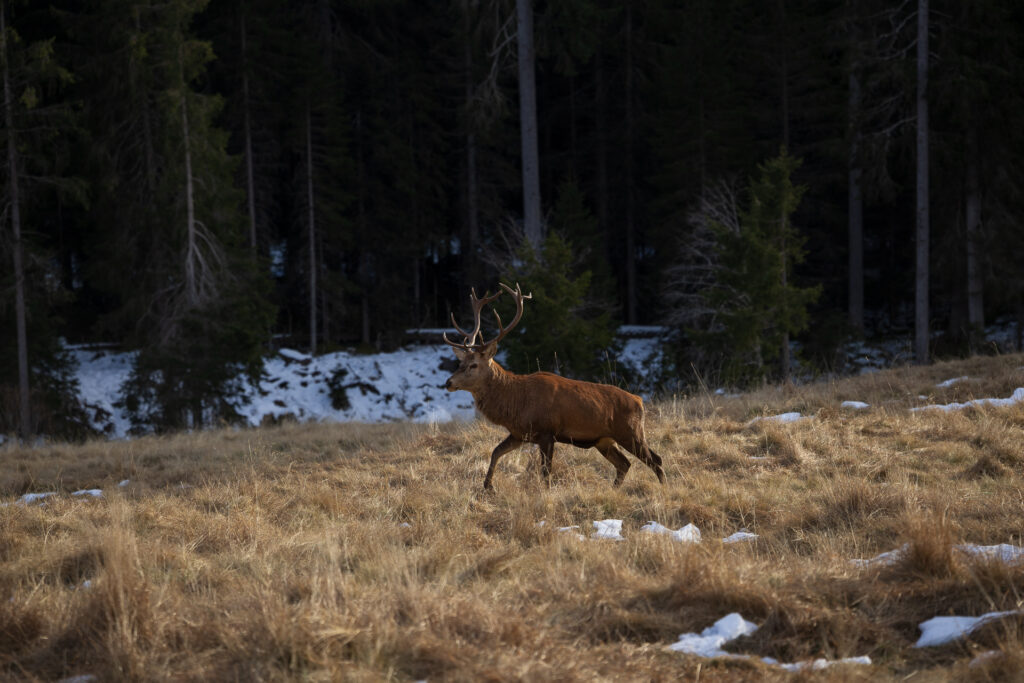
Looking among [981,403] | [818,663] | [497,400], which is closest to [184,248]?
[497,400]

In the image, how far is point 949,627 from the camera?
13.3 feet

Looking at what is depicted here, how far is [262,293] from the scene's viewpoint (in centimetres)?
2617

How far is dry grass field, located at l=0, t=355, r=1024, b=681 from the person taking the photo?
12.4 feet

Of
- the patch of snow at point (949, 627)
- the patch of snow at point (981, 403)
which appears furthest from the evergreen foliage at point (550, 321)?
the patch of snow at point (949, 627)

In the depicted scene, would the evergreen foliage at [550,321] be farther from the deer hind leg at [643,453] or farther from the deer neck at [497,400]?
the deer hind leg at [643,453]

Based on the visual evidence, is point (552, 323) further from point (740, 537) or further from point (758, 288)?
point (740, 537)

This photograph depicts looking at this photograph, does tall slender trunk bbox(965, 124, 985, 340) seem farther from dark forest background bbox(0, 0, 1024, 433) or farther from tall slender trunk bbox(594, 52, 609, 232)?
tall slender trunk bbox(594, 52, 609, 232)

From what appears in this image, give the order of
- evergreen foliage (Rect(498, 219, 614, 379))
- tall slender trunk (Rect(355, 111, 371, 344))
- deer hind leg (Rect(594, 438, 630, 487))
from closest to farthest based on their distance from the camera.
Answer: deer hind leg (Rect(594, 438, 630, 487)) < evergreen foliage (Rect(498, 219, 614, 379)) < tall slender trunk (Rect(355, 111, 371, 344))

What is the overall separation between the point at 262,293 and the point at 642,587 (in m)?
23.2

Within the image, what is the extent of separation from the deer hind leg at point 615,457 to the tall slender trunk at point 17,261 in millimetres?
17542

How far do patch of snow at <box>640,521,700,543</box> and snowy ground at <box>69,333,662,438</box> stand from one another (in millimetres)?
19715

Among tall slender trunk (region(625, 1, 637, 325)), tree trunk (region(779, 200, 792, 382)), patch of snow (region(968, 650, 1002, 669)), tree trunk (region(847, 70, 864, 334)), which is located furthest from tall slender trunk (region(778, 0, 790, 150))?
patch of snow (region(968, 650, 1002, 669))

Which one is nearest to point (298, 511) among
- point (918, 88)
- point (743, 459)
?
point (743, 459)

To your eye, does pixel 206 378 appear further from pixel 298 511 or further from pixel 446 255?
pixel 446 255
